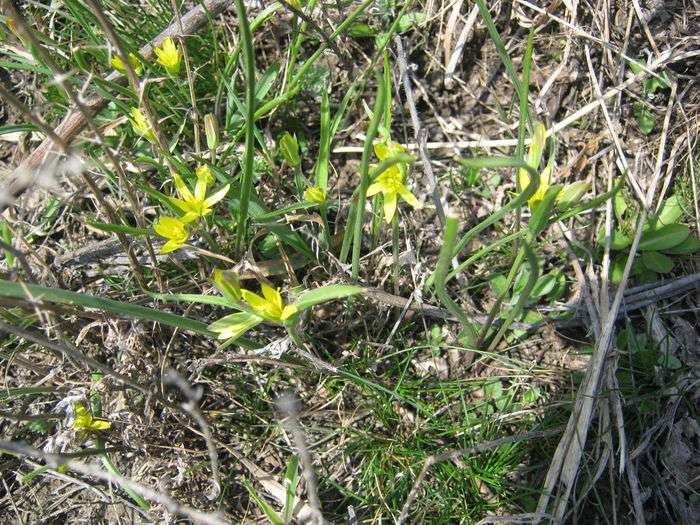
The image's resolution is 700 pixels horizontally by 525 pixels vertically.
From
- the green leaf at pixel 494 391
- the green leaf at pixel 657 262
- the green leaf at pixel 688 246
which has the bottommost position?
the green leaf at pixel 494 391

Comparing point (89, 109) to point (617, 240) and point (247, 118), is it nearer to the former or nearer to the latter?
point (247, 118)

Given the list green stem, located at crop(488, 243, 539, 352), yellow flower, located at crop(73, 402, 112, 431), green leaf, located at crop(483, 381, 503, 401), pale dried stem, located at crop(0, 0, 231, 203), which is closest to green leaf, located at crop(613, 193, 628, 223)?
green stem, located at crop(488, 243, 539, 352)

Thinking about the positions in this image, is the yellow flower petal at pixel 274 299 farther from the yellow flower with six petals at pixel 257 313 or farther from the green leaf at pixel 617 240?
the green leaf at pixel 617 240

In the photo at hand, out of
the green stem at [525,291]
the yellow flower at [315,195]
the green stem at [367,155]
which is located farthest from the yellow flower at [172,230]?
the green stem at [525,291]

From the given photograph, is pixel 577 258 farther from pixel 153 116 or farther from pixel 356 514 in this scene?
pixel 153 116

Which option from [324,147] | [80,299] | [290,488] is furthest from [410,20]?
[290,488]
